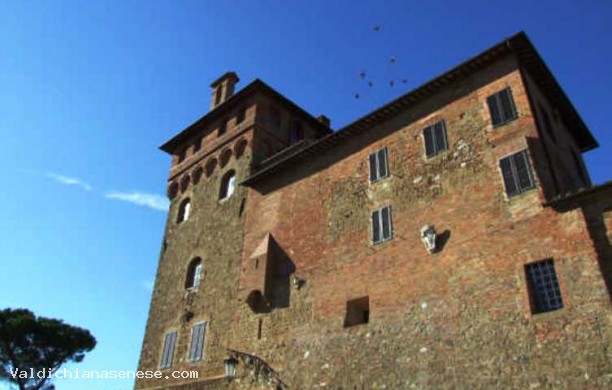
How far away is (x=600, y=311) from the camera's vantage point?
347 inches

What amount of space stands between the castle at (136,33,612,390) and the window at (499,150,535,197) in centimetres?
4

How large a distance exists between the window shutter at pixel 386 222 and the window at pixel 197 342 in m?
8.27

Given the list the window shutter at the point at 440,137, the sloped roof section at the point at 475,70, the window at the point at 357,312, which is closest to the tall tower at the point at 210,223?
the sloped roof section at the point at 475,70

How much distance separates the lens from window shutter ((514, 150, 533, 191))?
11.0 metres

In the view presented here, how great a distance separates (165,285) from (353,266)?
10.5 m

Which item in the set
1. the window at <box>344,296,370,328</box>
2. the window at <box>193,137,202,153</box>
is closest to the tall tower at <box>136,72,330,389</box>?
the window at <box>193,137,202,153</box>

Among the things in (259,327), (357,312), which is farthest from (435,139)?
(259,327)

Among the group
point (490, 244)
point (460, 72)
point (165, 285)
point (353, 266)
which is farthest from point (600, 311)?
point (165, 285)

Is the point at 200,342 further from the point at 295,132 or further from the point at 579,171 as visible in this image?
the point at 579,171

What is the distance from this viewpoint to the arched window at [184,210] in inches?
878

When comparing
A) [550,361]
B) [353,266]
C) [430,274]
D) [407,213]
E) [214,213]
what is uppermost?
[214,213]

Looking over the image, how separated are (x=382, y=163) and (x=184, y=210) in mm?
11542

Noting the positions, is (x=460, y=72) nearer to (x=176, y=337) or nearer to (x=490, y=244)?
(x=490, y=244)

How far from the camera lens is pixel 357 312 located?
44.1 ft
